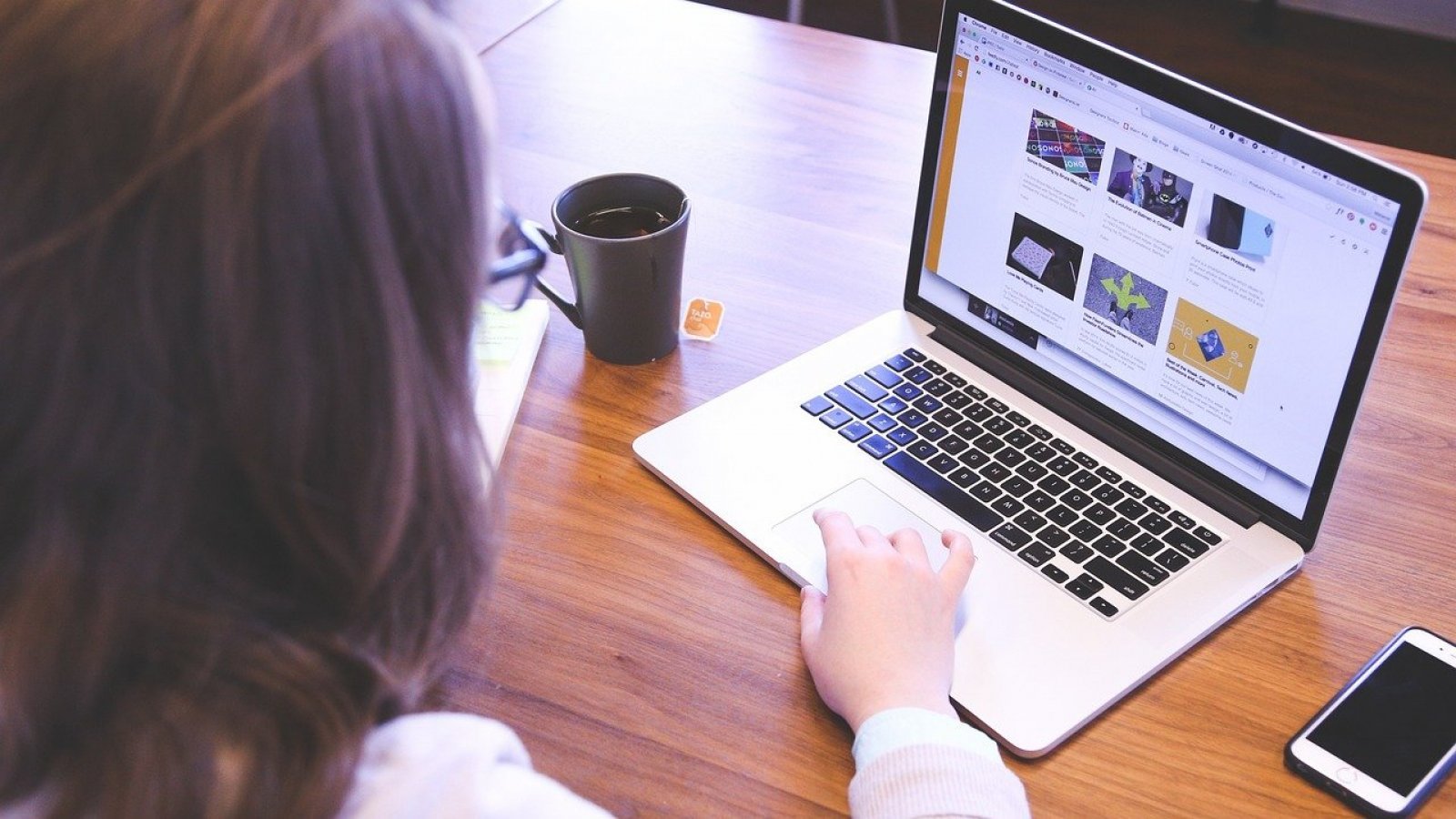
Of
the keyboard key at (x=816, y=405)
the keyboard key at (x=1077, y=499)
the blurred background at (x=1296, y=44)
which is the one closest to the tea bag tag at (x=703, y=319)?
the keyboard key at (x=816, y=405)

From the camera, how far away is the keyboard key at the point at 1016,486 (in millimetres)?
883

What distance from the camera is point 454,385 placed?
0.56 meters

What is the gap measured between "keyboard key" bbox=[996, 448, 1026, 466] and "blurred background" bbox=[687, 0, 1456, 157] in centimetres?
215

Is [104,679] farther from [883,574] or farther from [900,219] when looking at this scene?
[900,219]

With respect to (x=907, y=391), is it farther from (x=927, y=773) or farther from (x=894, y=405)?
(x=927, y=773)

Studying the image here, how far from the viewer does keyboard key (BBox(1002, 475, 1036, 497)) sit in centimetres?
88

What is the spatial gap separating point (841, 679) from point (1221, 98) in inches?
17.1

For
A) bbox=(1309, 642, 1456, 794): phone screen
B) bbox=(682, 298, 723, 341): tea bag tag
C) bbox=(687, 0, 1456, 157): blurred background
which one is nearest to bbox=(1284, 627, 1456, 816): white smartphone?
bbox=(1309, 642, 1456, 794): phone screen

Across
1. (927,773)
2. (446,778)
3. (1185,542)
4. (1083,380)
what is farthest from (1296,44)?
(446,778)

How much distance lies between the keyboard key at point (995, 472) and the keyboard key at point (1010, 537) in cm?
5

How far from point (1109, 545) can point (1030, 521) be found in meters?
0.06

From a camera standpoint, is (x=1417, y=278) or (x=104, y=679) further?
(x=1417, y=278)

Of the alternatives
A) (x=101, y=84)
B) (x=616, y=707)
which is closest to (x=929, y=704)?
(x=616, y=707)

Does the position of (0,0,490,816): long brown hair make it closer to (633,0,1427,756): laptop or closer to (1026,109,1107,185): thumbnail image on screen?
(633,0,1427,756): laptop
